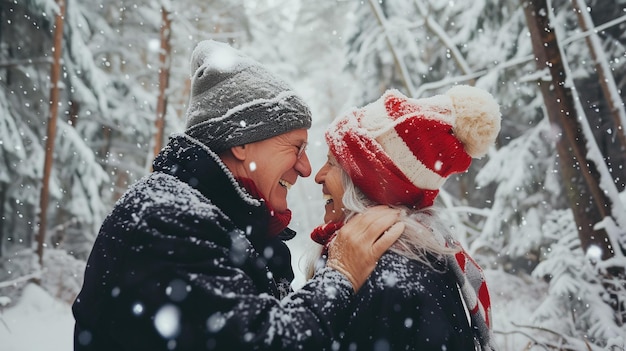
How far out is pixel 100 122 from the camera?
1454cm

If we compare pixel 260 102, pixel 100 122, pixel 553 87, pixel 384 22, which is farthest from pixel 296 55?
pixel 260 102

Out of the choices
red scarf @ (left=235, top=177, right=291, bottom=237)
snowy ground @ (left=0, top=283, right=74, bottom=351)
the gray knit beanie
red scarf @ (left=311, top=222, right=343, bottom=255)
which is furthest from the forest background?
the gray knit beanie

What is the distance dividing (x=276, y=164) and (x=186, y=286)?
3.06 feet

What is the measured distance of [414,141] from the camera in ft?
7.92

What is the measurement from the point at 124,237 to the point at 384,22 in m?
7.02

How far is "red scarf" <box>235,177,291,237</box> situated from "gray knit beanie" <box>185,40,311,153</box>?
225mm

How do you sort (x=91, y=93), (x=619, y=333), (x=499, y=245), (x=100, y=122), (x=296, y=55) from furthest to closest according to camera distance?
(x=296, y=55), (x=100, y=122), (x=91, y=93), (x=499, y=245), (x=619, y=333)

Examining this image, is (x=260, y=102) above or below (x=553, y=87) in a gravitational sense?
above

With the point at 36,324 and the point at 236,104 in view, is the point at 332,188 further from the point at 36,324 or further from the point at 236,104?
the point at 36,324

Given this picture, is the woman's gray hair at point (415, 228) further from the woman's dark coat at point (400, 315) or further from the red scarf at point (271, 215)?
the red scarf at point (271, 215)

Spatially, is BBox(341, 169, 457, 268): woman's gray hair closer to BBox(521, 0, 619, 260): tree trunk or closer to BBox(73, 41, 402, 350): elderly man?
BBox(73, 41, 402, 350): elderly man

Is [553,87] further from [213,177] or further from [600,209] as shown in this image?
[213,177]

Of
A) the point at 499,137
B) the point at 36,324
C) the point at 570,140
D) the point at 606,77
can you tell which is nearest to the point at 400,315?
the point at 570,140

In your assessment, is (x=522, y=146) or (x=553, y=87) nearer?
(x=553, y=87)
